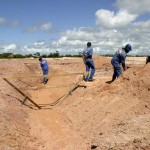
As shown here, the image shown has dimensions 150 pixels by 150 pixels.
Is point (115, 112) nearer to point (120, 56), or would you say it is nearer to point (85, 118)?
point (85, 118)

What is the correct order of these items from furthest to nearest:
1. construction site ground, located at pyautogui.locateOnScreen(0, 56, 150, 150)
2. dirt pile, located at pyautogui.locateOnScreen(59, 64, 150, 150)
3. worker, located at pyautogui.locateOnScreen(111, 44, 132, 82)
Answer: worker, located at pyautogui.locateOnScreen(111, 44, 132, 82) → construction site ground, located at pyautogui.locateOnScreen(0, 56, 150, 150) → dirt pile, located at pyautogui.locateOnScreen(59, 64, 150, 150)

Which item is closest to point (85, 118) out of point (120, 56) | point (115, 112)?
point (115, 112)

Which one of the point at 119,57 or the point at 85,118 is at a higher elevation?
the point at 119,57

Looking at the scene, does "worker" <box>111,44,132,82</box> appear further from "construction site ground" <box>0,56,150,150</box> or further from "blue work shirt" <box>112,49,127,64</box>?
"construction site ground" <box>0,56,150,150</box>

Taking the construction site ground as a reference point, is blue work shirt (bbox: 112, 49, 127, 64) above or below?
above

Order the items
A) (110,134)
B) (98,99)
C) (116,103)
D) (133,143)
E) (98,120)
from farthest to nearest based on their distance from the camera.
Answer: (98,99) < (116,103) < (98,120) < (110,134) < (133,143)

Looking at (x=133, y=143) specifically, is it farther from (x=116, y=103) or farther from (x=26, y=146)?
(x=116, y=103)

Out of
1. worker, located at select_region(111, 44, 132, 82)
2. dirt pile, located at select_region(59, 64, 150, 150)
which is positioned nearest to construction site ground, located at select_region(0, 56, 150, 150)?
dirt pile, located at select_region(59, 64, 150, 150)

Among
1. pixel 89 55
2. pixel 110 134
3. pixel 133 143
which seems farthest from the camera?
pixel 89 55

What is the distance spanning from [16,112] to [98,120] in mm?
3259

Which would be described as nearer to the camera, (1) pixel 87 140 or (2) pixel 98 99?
(1) pixel 87 140

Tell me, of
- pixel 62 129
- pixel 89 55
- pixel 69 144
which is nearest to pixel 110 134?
pixel 69 144

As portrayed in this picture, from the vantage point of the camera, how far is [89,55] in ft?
51.4

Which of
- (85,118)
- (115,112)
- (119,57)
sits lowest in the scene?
(85,118)
